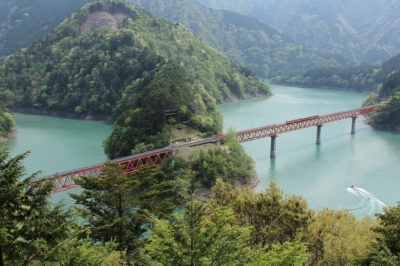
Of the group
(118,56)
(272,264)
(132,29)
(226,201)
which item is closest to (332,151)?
(226,201)

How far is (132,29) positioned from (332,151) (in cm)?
5953

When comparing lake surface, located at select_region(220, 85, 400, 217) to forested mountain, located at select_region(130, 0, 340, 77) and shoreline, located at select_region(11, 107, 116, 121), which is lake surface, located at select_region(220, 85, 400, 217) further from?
forested mountain, located at select_region(130, 0, 340, 77)

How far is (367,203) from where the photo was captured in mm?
31203

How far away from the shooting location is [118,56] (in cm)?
8194

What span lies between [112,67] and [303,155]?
4606cm

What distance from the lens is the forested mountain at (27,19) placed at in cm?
14788

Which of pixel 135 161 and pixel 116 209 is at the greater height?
pixel 116 209

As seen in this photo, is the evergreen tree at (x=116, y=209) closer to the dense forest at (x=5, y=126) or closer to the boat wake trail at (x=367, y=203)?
the boat wake trail at (x=367, y=203)

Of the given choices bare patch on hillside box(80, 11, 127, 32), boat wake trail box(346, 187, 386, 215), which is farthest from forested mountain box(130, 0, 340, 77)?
boat wake trail box(346, 187, 386, 215)

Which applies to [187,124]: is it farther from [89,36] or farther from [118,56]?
[89,36]

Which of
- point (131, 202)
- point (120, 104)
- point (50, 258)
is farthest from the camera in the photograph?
point (120, 104)

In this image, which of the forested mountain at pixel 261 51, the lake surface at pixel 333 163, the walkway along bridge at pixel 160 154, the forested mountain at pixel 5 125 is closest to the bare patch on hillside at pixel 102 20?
the lake surface at pixel 333 163

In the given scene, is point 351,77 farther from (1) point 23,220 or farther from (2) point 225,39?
(1) point 23,220

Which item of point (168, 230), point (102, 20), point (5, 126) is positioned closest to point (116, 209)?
point (168, 230)
